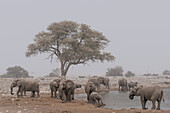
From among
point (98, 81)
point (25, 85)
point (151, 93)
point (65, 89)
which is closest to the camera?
point (151, 93)

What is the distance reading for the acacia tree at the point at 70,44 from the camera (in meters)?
40.5

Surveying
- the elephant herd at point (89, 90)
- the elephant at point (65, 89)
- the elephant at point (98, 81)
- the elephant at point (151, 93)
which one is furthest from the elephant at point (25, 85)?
the elephant at point (98, 81)

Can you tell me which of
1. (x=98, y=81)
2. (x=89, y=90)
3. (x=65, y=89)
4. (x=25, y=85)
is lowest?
(x=89, y=90)

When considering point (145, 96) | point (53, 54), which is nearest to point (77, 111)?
point (145, 96)

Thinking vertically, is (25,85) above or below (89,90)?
above

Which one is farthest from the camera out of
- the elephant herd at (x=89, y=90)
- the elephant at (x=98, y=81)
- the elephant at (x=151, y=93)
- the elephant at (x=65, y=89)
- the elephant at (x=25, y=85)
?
the elephant at (x=98, y=81)

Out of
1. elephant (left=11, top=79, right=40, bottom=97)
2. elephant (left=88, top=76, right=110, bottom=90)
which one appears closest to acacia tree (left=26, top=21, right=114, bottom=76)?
elephant (left=88, top=76, right=110, bottom=90)

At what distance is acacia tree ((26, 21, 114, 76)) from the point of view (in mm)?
40500

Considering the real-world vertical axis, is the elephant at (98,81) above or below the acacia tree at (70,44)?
below

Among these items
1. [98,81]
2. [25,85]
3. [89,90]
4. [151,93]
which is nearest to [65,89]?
[89,90]

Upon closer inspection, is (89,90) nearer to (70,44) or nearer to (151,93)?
(151,93)

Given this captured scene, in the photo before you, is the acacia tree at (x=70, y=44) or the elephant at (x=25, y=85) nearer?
the elephant at (x=25, y=85)

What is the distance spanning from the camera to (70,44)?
40.1m

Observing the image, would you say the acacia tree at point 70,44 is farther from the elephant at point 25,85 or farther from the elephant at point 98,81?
the elephant at point 25,85
